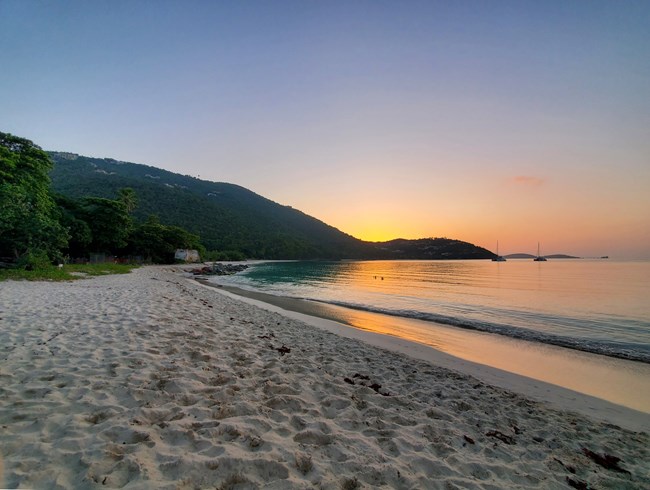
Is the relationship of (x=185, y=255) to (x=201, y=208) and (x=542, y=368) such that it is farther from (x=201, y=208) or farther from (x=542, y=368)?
(x=542, y=368)

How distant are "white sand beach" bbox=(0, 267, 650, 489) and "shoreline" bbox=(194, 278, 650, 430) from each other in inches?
11.5

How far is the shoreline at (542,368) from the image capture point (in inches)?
294

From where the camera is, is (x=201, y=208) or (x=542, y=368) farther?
(x=201, y=208)

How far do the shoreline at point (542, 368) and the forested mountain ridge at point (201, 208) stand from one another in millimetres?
115982

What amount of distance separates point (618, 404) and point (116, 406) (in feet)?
33.5

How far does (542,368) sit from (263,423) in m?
9.92

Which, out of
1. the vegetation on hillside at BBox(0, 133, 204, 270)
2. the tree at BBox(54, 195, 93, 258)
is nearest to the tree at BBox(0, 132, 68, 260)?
the vegetation on hillside at BBox(0, 133, 204, 270)

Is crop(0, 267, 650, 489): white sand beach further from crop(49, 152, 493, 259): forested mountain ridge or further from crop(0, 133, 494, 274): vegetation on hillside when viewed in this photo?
crop(49, 152, 493, 259): forested mountain ridge

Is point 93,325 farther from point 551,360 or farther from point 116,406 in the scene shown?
point 551,360

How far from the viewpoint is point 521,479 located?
3.88m

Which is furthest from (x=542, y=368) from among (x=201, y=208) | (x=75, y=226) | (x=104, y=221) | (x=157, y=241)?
(x=201, y=208)

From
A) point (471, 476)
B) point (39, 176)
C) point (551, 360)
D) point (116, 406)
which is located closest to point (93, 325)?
point (116, 406)

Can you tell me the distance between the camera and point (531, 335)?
48.6 feet

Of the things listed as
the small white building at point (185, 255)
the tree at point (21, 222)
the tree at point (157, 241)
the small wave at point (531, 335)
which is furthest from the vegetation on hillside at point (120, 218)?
the small wave at point (531, 335)
